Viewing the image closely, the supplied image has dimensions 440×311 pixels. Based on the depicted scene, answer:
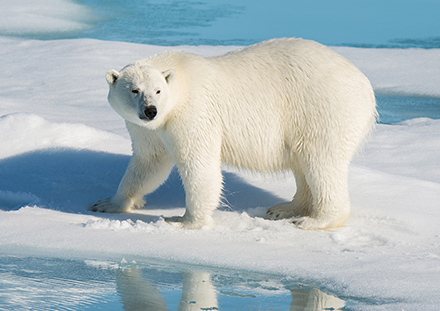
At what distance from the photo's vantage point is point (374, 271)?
325cm

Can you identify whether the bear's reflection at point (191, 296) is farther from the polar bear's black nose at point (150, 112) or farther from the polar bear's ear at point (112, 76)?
the polar bear's ear at point (112, 76)

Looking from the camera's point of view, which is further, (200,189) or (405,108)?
(405,108)

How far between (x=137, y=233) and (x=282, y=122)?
1.21 m

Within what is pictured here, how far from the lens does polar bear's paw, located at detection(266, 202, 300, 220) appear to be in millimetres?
4359

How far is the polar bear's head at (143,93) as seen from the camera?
143 inches

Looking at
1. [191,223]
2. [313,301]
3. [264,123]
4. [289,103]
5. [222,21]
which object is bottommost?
[313,301]

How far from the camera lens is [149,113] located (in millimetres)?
3592

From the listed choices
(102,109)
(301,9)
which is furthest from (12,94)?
(301,9)

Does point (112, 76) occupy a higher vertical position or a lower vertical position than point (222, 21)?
lower

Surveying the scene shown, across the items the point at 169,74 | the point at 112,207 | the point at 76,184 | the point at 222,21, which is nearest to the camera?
the point at 169,74

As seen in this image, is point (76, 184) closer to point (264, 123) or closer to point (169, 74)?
point (169, 74)

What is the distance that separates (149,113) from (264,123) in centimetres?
88

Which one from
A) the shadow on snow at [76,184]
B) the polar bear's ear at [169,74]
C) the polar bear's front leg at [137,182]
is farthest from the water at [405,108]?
the polar bear's ear at [169,74]

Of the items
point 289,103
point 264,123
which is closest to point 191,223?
point 264,123
